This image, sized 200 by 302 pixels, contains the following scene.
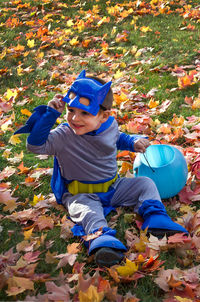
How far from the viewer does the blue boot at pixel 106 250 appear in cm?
225

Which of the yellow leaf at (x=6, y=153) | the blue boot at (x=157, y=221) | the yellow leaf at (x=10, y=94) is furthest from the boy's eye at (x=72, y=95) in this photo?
the yellow leaf at (x=10, y=94)

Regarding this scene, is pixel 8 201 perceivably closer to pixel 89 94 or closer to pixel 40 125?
pixel 40 125

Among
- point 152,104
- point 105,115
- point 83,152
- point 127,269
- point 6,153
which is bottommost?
point 6,153

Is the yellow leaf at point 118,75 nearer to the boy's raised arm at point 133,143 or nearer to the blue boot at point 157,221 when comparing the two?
the boy's raised arm at point 133,143

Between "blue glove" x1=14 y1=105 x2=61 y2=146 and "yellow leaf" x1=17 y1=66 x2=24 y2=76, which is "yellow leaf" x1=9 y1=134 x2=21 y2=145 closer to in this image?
"blue glove" x1=14 y1=105 x2=61 y2=146

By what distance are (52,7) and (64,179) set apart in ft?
21.9

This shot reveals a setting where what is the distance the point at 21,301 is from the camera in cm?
183

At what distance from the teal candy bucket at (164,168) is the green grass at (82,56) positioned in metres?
0.21

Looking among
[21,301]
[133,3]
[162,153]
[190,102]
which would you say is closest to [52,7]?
[133,3]

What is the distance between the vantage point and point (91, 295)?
72.9 inches

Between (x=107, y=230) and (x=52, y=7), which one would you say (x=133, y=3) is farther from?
(x=107, y=230)

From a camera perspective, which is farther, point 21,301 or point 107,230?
point 107,230

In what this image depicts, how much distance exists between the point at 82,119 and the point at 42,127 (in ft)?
0.99

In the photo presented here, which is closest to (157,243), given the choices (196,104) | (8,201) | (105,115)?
(105,115)
